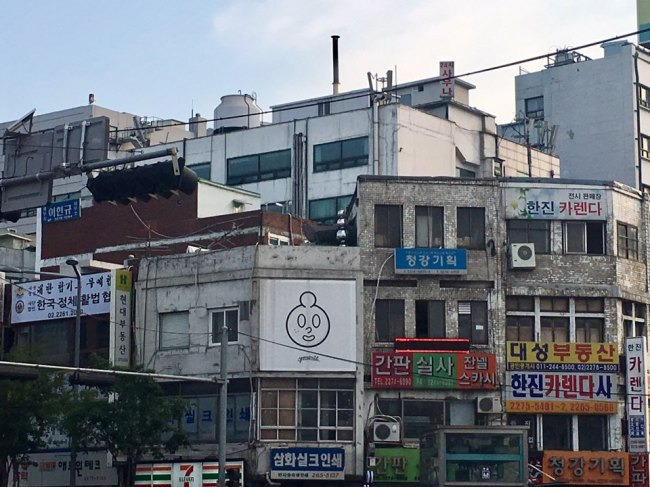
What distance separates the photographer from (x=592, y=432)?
4991 cm

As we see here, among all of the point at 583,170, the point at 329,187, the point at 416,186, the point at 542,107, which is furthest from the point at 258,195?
the point at 542,107

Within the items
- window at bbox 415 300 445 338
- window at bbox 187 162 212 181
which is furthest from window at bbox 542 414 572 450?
window at bbox 187 162 212 181

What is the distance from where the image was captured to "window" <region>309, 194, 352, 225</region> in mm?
68562

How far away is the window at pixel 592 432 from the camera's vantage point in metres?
49.8

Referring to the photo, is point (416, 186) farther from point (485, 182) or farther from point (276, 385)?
point (276, 385)

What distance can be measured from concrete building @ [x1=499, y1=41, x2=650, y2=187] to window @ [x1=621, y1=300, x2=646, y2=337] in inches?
1004

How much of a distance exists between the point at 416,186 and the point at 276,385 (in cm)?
897

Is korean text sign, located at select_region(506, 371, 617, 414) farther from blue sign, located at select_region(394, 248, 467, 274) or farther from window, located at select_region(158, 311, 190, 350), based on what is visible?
window, located at select_region(158, 311, 190, 350)

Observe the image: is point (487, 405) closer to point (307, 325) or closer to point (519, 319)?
point (519, 319)

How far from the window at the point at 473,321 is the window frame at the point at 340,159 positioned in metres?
18.7

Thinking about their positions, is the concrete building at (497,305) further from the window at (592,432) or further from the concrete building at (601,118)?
Result: the concrete building at (601,118)

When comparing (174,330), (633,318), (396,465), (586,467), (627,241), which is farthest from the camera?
(627,241)

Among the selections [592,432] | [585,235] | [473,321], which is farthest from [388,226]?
[592,432]

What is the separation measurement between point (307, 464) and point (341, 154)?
24489mm
